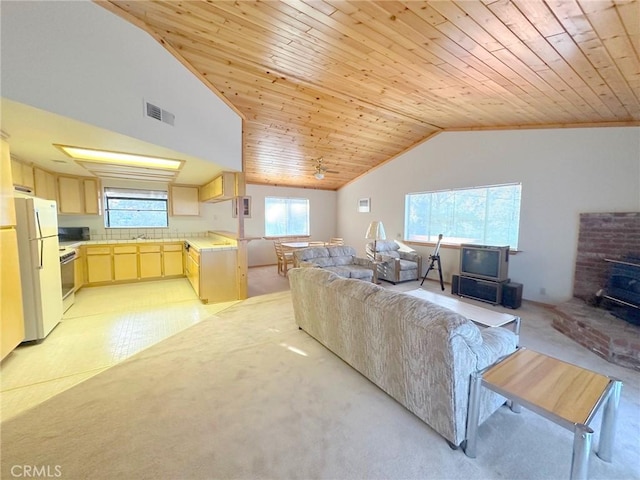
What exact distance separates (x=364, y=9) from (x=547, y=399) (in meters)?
2.95

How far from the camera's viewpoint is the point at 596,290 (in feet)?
12.5

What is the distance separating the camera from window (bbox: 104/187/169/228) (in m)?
5.56

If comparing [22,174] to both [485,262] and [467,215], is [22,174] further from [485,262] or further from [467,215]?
[467,215]

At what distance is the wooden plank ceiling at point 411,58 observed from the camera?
6.65 feet

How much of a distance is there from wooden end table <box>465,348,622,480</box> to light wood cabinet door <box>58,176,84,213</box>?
21.9 feet

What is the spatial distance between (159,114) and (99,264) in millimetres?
3834

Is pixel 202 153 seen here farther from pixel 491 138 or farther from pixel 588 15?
pixel 491 138

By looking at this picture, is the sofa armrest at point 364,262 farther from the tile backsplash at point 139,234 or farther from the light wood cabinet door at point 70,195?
the light wood cabinet door at point 70,195

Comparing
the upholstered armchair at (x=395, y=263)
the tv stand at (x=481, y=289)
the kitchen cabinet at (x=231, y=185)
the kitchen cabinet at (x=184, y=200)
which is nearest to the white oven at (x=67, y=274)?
the kitchen cabinet at (x=184, y=200)

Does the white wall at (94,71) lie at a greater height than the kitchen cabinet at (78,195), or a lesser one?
greater

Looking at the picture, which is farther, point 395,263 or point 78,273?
point 395,263

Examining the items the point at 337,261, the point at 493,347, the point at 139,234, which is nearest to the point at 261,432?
the point at 493,347

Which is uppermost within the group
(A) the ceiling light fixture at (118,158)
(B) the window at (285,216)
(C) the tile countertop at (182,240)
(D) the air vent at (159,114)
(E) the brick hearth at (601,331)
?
(D) the air vent at (159,114)

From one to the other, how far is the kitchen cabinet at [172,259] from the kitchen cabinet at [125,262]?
1.69ft
